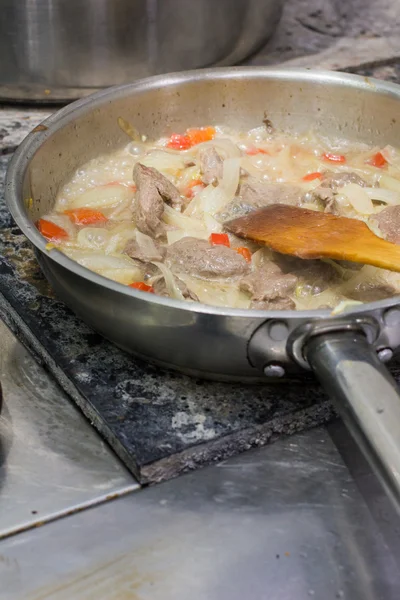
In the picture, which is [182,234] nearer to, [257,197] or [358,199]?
[257,197]

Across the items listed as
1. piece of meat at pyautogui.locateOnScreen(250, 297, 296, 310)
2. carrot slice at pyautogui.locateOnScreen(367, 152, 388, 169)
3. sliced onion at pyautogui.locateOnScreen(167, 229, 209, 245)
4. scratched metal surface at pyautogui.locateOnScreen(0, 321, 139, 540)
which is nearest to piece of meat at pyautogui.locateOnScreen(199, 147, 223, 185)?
sliced onion at pyautogui.locateOnScreen(167, 229, 209, 245)

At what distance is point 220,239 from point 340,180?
40cm

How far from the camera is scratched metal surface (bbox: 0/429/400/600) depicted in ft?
3.17

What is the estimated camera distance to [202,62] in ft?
7.31

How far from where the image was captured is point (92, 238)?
5.20ft

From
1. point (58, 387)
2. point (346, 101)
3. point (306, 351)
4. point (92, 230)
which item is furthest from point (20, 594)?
point (346, 101)

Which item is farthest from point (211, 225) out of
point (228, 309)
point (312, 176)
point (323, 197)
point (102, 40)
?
point (102, 40)

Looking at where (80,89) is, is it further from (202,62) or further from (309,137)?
(309,137)

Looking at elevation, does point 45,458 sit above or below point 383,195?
below

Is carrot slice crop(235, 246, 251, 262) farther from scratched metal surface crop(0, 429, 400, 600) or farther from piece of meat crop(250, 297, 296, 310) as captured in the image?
scratched metal surface crop(0, 429, 400, 600)

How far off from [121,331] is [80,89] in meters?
1.19

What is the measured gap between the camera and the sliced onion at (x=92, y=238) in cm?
157

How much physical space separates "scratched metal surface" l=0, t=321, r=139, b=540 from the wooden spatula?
507mm

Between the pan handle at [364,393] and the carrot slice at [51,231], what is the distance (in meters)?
0.73
